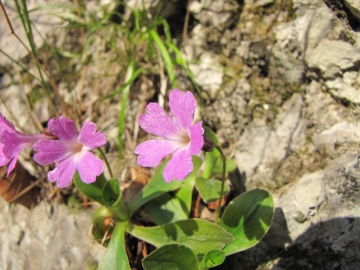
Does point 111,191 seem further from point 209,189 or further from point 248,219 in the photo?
point 248,219

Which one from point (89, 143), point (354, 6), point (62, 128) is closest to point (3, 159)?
point (62, 128)

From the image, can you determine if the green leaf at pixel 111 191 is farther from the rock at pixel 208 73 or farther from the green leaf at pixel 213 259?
the rock at pixel 208 73

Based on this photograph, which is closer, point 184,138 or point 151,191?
point 184,138

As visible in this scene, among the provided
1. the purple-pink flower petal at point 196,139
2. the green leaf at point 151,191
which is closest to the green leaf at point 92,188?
the green leaf at point 151,191

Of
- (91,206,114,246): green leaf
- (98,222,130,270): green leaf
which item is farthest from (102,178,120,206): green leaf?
(98,222,130,270): green leaf

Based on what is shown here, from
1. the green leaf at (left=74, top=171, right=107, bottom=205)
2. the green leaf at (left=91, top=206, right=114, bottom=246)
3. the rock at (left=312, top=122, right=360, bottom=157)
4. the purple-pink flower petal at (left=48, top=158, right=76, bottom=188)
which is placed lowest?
the green leaf at (left=91, top=206, right=114, bottom=246)

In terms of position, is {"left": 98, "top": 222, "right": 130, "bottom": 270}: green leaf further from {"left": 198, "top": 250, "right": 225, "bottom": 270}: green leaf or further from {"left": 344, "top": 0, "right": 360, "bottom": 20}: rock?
{"left": 344, "top": 0, "right": 360, "bottom": 20}: rock
